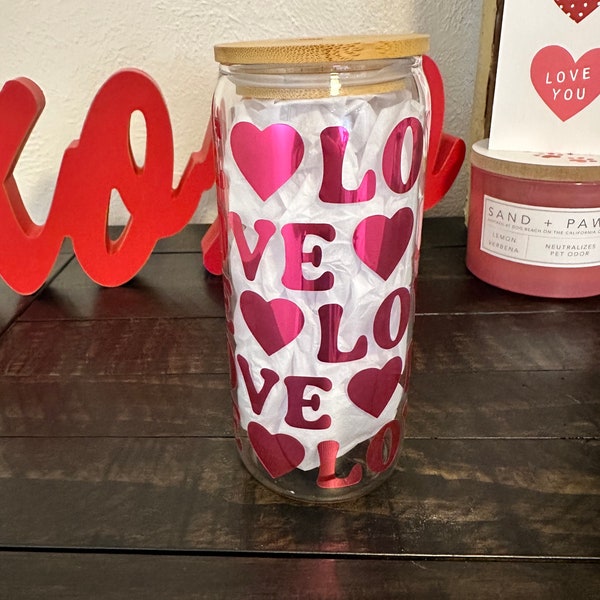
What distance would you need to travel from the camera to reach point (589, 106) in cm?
58

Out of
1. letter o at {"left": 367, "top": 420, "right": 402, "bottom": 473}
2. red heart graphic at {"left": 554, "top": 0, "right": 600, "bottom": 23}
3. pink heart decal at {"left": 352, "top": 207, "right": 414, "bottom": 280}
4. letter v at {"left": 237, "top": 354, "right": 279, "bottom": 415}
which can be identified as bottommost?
letter o at {"left": 367, "top": 420, "right": 402, "bottom": 473}

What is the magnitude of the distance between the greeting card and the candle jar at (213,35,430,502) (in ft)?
0.96

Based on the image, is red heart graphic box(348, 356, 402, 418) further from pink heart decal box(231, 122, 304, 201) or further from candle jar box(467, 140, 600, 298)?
candle jar box(467, 140, 600, 298)

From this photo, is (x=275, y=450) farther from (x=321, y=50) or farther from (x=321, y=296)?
(x=321, y=50)

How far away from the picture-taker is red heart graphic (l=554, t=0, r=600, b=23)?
1.82 feet

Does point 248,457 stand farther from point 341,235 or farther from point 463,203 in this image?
point 463,203

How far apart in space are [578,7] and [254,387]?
0.45m

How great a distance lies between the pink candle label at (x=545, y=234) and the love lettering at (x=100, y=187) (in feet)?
0.97

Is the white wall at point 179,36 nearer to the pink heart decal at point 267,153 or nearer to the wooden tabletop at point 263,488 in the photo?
the wooden tabletop at point 263,488

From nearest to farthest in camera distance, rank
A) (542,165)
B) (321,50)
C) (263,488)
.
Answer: (321,50)
(263,488)
(542,165)

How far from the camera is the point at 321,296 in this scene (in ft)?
1.08

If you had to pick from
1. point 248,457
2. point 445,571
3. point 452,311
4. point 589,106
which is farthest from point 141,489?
point 589,106

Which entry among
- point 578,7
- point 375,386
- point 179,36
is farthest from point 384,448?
point 179,36

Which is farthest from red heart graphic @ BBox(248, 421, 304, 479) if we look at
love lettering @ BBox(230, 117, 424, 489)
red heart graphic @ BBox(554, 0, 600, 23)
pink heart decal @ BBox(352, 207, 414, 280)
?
red heart graphic @ BBox(554, 0, 600, 23)
